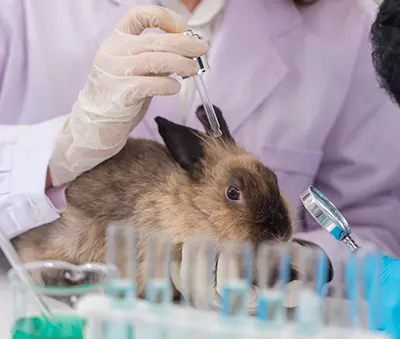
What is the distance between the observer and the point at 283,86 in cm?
111

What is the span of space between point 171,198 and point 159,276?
0.29m

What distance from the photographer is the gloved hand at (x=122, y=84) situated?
0.85 metres

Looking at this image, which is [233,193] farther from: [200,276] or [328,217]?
[200,276]

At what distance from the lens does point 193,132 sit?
85 centimetres

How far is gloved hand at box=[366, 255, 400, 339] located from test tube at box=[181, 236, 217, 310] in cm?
13

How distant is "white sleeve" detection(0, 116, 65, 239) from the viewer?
0.89 metres

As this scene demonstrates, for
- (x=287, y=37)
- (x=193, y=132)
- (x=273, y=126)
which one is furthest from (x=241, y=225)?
(x=287, y=37)

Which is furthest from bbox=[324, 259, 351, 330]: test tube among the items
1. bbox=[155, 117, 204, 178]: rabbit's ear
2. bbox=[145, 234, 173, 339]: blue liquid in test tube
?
bbox=[155, 117, 204, 178]: rabbit's ear

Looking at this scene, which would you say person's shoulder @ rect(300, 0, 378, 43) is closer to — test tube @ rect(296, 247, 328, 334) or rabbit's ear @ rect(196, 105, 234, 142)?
rabbit's ear @ rect(196, 105, 234, 142)

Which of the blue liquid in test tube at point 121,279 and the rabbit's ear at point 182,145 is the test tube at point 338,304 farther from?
the rabbit's ear at point 182,145

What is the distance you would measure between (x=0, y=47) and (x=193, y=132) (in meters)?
0.49

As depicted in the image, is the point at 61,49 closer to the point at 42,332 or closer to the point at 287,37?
the point at 287,37

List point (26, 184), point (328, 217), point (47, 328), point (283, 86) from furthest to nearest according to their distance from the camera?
point (283, 86), point (26, 184), point (328, 217), point (47, 328)

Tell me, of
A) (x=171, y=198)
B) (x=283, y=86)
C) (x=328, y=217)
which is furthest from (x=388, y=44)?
(x=283, y=86)
